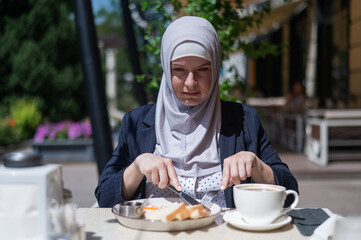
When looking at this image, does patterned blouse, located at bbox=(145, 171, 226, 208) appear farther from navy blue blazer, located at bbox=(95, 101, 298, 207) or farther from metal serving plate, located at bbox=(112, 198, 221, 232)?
metal serving plate, located at bbox=(112, 198, 221, 232)

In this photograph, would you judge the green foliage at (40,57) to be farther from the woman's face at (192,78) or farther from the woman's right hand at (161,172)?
the woman's right hand at (161,172)

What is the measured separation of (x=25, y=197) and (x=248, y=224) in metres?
0.66

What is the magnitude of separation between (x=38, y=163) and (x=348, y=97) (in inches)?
363

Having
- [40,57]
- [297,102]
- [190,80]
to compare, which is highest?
[40,57]

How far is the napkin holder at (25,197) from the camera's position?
3.41 ft

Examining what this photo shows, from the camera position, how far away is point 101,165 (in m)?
3.39

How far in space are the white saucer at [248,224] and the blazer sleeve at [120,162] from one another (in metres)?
0.55

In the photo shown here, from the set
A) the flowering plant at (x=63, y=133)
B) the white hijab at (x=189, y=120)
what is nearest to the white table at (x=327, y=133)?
the flowering plant at (x=63, y=133)

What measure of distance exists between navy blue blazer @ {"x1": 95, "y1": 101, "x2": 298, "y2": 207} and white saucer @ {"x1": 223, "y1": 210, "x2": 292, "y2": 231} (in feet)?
1.48

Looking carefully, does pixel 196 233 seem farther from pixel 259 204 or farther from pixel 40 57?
pixel 40 57

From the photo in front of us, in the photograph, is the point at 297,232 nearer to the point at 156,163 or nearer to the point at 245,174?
the point at 245,174

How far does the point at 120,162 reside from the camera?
2035mm

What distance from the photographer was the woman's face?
1.90m

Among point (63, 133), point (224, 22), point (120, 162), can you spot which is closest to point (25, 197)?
point (120, 162)
